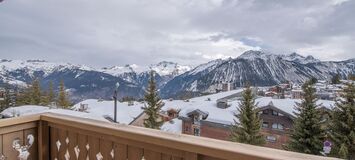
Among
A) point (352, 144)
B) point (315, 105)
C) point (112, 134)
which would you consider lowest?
point (352, 144)

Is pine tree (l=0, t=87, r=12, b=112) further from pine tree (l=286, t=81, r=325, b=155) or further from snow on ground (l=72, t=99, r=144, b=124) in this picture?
pine tree (l=286, t=81, r=325, b=155)

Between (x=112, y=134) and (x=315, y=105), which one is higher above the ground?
(x=112, y=134)

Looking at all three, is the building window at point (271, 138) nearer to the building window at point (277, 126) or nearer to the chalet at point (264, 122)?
the chalet at point (264, 122)

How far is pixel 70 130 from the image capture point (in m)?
2.21

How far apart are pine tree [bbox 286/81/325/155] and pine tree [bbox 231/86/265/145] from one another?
1.90 m

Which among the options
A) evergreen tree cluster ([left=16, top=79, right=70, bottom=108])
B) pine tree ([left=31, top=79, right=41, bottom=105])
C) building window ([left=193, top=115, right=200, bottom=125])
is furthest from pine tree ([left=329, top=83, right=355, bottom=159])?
pine tree ([left=31, top=79, right=41, bottom=105])

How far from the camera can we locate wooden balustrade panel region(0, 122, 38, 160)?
7.57 feet

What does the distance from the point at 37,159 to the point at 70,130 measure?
541 millimetres

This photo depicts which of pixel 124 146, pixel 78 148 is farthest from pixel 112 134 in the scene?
pixel 78 148

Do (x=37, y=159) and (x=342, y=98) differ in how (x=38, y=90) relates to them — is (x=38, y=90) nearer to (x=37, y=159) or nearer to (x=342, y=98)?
(x=342, y=98)

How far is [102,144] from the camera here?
1961 millimetres

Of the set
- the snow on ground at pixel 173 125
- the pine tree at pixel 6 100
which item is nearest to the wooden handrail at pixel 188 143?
the snow on ground at pixel 173 125

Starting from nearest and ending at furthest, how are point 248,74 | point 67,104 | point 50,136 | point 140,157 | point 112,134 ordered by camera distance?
1. point 140,157
2. point 112,134
3. point 50,136
4. point 67,104
5. point 248,74

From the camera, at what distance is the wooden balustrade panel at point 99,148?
164 cm
